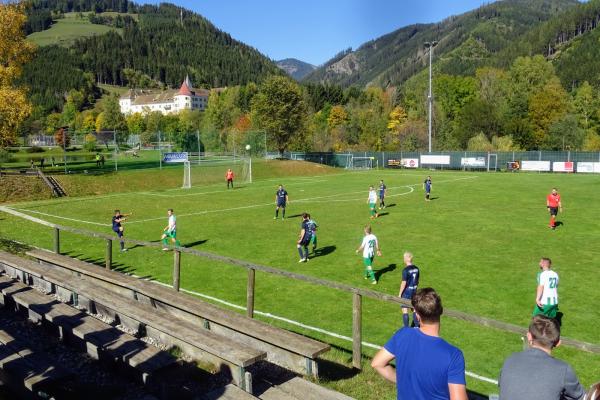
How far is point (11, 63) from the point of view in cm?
3981

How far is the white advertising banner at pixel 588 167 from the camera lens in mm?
57031

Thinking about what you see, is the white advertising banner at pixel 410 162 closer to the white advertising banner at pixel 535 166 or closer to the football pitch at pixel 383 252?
the white advertising banner at pixel 535 166

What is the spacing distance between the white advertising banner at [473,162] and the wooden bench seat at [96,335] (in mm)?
64474

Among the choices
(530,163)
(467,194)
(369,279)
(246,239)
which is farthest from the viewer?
(530,163)

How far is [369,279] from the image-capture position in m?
14.7

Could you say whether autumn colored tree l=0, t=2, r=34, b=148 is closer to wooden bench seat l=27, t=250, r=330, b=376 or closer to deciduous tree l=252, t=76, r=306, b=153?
wooden bench seat l=27, t=250, r=330, b=376

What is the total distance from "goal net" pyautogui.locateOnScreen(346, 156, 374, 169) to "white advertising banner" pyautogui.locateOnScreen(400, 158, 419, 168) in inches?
194

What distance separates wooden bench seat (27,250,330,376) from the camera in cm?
670

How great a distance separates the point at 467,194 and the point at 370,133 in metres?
67.3

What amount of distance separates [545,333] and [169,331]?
16.6 ft

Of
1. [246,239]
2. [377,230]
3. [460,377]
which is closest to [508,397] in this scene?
[460,377]

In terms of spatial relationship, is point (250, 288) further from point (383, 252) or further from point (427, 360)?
point (383, 252)

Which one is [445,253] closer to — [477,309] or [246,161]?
[477,309]

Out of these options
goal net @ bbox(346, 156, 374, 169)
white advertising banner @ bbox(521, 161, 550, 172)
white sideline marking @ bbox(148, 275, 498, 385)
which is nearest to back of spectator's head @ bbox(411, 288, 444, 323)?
white sideline marking @ bbox(148, 275, 498, 385)
